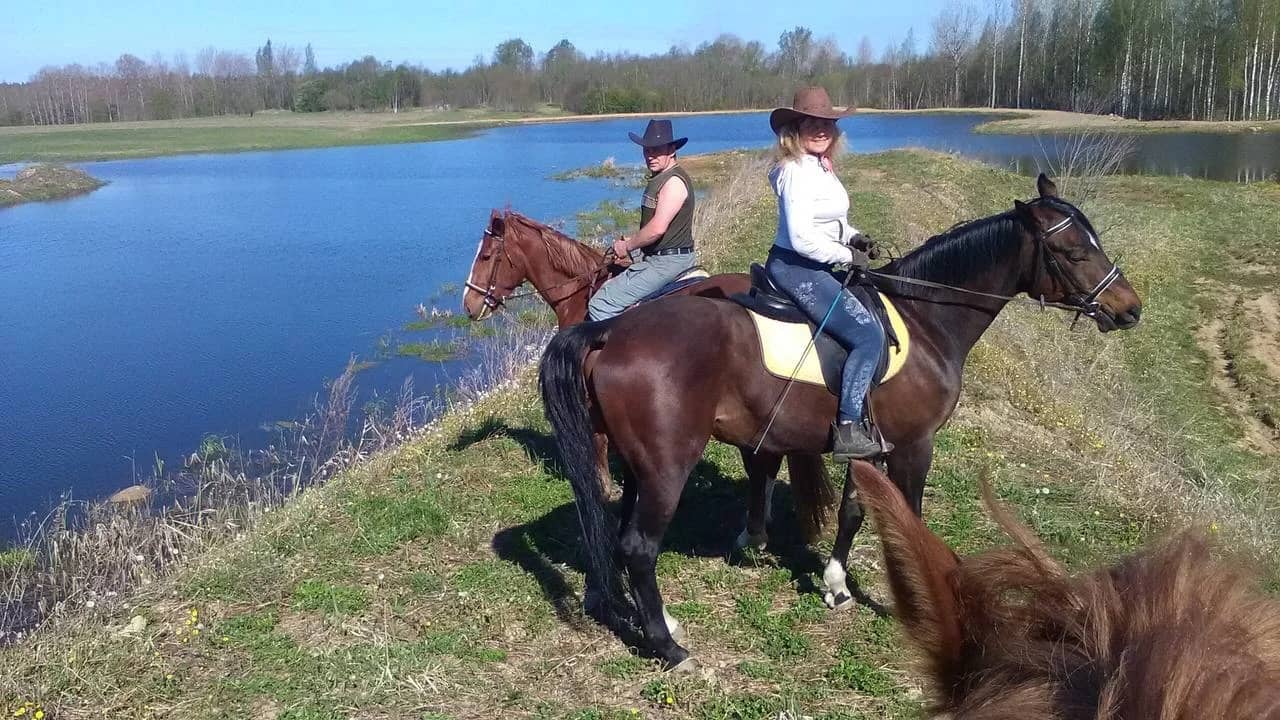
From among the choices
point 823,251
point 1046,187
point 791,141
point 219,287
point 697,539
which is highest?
point 791,141

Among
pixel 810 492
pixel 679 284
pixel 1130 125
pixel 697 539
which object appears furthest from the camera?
pixel 1130 125

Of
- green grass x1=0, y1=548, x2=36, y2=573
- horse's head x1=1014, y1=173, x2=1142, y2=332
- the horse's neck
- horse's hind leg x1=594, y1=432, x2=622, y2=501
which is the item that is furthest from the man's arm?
green grass x1=0, y1=548, x2=36, y2=573

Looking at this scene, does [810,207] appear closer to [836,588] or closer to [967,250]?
[967,250]

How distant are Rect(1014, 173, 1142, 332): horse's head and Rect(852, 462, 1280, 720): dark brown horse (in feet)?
11.6

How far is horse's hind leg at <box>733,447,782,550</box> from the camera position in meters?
5.45

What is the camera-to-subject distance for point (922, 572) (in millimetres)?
1490

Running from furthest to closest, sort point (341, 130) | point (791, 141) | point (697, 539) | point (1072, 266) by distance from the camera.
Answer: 1. point (341, 130)
2. point (697, 539)
3. point (1072, 266)
4. point (791, 141)

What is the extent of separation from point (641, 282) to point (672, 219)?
1.73 feet

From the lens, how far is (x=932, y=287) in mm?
4879

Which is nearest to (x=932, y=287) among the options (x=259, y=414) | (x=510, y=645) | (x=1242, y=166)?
(x=510, y=645)

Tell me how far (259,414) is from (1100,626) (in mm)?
12023

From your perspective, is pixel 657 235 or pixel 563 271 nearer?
pixel 657 235

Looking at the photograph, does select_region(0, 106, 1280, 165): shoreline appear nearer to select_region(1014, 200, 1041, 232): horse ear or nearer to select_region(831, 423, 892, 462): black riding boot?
select_region(1014, 200, 1041, 232): horse ear

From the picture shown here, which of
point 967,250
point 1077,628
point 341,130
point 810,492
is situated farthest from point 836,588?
point 341,130
